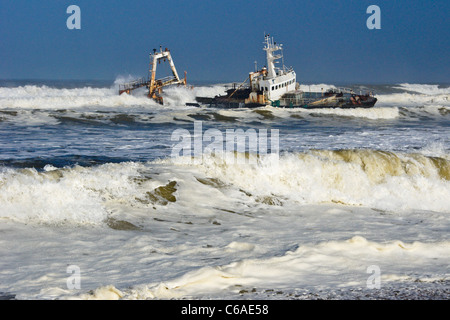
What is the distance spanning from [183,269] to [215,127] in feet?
76.8

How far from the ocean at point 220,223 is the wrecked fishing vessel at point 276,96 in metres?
21.6

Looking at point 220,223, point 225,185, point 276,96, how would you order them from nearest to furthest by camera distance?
point 220,223 < point 225,185 < point 276,96

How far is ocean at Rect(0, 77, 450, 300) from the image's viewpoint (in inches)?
242

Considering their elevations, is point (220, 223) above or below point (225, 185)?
below

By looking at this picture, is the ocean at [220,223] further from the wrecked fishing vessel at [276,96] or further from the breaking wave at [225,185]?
the wrecked fishing vessel at [276,96]

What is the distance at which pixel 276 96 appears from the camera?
4194 cm

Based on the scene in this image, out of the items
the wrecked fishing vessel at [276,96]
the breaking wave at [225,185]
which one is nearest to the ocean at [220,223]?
the breaking wave at [225,185]

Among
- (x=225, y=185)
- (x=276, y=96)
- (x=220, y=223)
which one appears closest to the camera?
(x=220, y=223)

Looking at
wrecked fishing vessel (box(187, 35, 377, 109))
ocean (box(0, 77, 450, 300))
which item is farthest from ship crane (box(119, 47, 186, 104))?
ocean (box(0, 77, 450, 300))

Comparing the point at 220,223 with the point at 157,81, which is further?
the point at 157,81

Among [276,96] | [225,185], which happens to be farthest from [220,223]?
[276,96]

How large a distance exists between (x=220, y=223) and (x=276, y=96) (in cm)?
3312

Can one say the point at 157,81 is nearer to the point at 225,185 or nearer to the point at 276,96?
the point at 276,96

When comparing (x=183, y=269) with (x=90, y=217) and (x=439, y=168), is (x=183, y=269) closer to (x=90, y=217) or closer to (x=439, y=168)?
(x=90, y=217)
